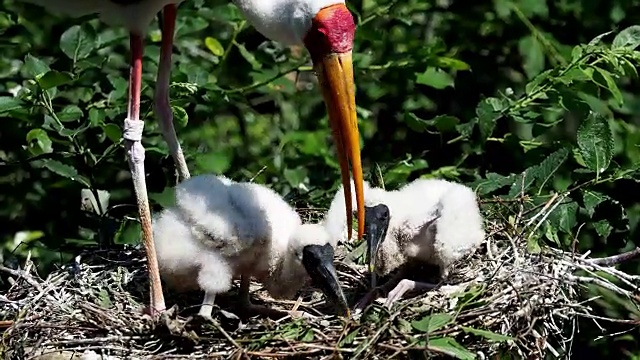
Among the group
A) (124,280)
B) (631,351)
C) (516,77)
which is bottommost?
(631,351)

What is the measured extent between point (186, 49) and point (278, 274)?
184 cm

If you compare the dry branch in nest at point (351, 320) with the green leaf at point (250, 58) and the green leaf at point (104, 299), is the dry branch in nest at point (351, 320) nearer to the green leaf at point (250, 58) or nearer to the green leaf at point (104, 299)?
the green leaf at point (104, 299)

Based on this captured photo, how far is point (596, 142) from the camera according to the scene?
15.1 feet

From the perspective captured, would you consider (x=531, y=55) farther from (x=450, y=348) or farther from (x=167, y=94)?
(x=450, y=348)

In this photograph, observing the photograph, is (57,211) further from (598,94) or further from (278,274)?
(598,94)

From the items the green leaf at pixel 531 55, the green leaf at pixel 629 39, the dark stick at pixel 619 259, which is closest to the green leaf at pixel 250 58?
the green leaf at pixel 531 55

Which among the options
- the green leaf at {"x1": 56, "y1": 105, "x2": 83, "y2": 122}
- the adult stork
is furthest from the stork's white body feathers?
the green leaf at {"x1": 56, "y1": 105, "x2": 83, "y2": 122}

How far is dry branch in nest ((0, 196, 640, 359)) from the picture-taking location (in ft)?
13.2

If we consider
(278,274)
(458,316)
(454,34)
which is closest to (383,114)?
(454,34)

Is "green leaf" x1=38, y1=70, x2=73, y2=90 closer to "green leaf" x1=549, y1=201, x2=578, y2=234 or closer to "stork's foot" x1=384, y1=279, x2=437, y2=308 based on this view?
"stork's foot" x1=384, y1=279, x2=437, y2=308

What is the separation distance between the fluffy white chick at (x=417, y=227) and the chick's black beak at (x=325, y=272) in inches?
6.5

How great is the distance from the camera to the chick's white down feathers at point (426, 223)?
14.9ft

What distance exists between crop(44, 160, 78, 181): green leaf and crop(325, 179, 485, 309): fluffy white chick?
974 millimetres

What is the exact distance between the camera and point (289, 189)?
5.61 metres
